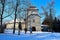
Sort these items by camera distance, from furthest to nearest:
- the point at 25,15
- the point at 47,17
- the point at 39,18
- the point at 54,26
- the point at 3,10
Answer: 1. the point at 39,18
2. the point at 47,17
3. the point at 54,26
4. the point at 25,15
5. the point at 3,10

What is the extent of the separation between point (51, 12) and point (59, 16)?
11484mm

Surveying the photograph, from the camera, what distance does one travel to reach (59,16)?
63.6 metres

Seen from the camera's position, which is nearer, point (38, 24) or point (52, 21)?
point (52, 21)

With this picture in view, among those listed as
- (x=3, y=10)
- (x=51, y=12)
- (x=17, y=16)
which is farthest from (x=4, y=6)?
(x=51, y=12)

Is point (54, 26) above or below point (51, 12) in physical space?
below

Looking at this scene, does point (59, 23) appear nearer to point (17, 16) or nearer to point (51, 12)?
point (51, 12)

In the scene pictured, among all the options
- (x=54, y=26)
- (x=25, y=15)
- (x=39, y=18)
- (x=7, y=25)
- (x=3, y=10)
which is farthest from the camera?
(x=7, y=25)

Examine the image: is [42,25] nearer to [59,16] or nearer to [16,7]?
[59,16]

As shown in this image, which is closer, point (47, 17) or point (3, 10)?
point (3, 10)

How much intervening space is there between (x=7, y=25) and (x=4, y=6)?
118 feet

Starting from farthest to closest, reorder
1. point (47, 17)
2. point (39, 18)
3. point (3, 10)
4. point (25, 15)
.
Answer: point (39, 18) → point (47, 17) → point (25, 15) → point (3, 10)

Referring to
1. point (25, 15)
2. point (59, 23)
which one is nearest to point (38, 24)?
point (59, 23)

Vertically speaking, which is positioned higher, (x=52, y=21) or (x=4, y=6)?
(x=4, y=6)

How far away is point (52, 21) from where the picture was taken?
52.7 metres
